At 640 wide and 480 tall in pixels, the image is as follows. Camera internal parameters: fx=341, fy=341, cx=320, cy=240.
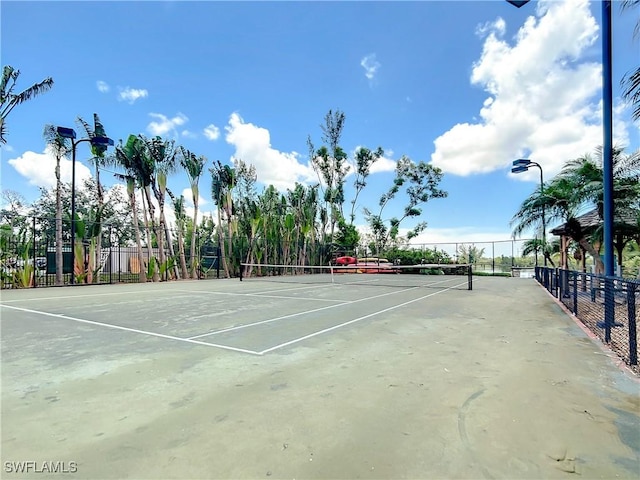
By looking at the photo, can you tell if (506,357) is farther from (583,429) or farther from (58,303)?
(58,303)

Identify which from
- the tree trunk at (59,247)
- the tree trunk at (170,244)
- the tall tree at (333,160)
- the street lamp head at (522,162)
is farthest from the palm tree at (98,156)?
the street lamp head at (522,162)

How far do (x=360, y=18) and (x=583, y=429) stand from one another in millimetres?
13511

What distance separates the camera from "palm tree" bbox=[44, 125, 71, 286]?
14711 millimetres

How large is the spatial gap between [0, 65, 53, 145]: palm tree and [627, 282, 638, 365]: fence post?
68.5ft

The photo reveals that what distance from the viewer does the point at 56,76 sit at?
15383 millimetres

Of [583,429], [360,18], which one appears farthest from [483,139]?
[583,429]

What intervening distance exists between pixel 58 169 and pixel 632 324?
1997cm

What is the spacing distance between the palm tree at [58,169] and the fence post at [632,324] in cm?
1829

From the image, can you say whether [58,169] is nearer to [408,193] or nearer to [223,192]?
[223,192]

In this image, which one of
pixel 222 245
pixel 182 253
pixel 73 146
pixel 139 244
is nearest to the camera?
pixel 73 146

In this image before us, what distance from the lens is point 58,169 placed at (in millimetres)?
15617

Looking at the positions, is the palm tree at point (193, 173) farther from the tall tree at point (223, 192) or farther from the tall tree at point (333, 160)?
the tall tree at point (333, 160)

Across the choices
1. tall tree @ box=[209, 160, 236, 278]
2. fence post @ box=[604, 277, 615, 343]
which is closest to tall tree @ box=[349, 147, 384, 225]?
tall tree @ box=[209, 160, 236, 278]

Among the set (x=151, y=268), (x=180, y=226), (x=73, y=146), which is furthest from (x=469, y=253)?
(x=73, y=146)
